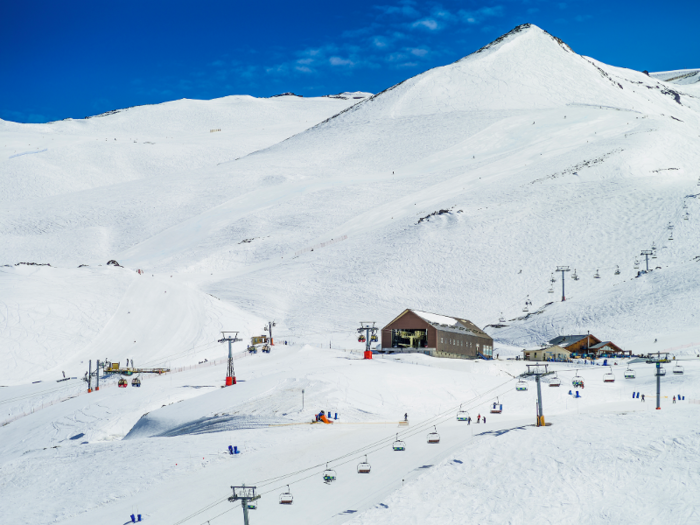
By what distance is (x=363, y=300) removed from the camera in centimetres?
7188

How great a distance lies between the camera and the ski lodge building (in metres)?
54.1

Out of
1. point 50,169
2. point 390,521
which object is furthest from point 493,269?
point 50,169

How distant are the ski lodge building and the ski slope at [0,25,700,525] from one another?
357 centimetres

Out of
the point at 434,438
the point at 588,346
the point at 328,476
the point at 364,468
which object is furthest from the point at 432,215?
the point at 328,476

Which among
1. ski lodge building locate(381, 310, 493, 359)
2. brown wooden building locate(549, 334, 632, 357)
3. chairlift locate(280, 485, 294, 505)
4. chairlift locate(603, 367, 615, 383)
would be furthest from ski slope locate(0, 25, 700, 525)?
ski lodge building locate(381, 310, 493, 359)

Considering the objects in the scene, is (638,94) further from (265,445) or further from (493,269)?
(265,445)

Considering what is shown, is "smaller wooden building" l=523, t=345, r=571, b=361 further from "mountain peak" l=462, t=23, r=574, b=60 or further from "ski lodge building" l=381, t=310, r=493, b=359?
"mountain peak" l=462, t=23, r=574, b=60

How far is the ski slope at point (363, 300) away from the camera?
24.5 m

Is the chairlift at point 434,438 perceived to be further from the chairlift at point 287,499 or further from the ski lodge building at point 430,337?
the ski lodge building at point 430,337

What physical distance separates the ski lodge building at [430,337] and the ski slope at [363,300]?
11.7 feet

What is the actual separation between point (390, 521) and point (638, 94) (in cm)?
17037

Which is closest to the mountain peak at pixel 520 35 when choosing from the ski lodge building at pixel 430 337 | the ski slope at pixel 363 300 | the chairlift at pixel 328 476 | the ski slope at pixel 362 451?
the ski slope at pixel 363 300

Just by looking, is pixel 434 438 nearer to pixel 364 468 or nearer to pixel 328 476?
pixel 364 468

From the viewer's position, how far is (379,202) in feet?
344
